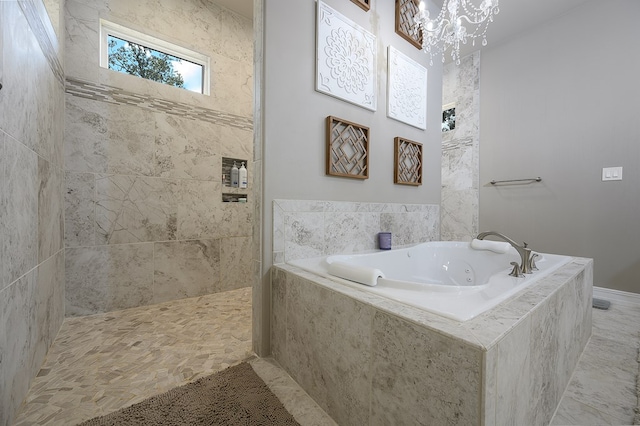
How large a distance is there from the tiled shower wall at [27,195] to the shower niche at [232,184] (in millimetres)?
1175

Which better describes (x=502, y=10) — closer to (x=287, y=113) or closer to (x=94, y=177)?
(x=287, y=113)

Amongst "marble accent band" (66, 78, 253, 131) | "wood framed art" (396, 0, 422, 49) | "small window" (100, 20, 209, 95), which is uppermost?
"wood framed art" (396, 0, 422, 49)

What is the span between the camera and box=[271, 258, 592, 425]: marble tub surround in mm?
634

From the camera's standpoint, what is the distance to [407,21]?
229 centimetres

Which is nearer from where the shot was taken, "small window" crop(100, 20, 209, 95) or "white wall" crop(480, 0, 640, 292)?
"small window" crop(100, 20, 209, 95)

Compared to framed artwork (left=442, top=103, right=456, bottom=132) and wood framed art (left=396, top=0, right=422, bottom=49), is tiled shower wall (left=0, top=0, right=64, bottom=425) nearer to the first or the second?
wood framed art (left=396, top=0, right=422, bottom=49)

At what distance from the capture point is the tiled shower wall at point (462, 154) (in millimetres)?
3490

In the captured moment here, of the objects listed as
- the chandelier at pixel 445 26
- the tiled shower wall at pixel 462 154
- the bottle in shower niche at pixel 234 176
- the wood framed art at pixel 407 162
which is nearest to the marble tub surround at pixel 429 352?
the wood framed art at pixel 407 162

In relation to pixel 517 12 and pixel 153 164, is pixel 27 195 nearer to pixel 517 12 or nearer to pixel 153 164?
pixel 153 164

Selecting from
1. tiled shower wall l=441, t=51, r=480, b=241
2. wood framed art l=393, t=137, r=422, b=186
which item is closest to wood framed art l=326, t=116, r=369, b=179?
wood framed art l=393, t=137, r=422, b=186

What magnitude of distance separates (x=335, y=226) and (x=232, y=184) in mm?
1337

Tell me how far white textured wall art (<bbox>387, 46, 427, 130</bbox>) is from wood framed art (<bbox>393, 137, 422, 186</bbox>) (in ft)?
0.65

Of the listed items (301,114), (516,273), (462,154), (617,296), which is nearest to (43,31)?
(301,114)

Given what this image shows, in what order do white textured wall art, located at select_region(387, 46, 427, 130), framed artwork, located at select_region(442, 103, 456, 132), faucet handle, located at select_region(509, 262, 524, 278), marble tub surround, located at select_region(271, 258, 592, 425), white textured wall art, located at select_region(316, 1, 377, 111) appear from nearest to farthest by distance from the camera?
1. marble tub surround, located at select_region(271, 258, 592, 425)
2. faucet handle, located at select_region(509, 262, 524, 278)
3. white textured wall art, located at select_region(316, 1, 377, 111)
4. white textured wall art, located at select_region(387, 46, 427, 130)
5. framed artwork, located at select_region(442, 103, 456, 132)
